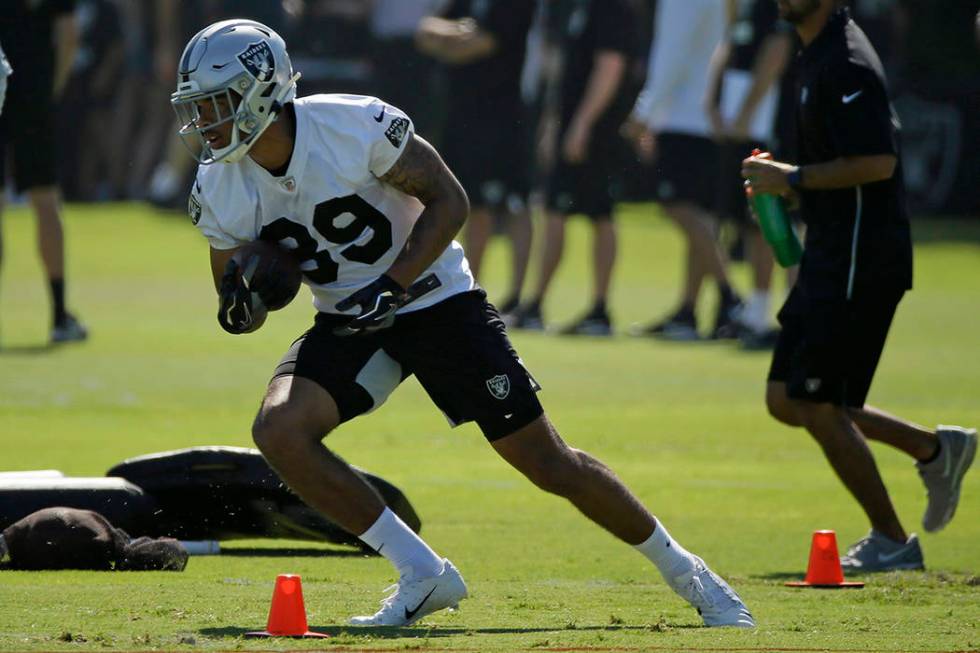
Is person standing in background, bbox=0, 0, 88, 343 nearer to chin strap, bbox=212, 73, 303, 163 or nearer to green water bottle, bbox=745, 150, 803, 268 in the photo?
green water bottle, bbox=745, 150, 803, 268

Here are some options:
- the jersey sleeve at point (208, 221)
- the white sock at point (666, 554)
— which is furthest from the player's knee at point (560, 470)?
the jersey sleeve at point (208, 221)

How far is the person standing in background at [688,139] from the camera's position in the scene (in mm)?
14164

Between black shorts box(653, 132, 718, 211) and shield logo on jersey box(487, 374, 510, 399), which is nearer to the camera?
shield logo on jersey box(487, 374, 510, 399)

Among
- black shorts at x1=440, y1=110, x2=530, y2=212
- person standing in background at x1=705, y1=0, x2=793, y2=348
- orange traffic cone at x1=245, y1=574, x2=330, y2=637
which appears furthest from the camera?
black shorts at x1=440, y1=110, x2=530, y2=212

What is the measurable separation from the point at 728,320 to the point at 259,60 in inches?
345

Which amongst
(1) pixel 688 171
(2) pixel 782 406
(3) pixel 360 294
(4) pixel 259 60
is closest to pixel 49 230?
(1) pixel 688 171

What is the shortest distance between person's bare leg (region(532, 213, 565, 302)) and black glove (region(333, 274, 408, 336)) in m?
8.46

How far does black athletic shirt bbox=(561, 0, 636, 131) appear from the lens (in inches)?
553

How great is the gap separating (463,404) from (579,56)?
879cm

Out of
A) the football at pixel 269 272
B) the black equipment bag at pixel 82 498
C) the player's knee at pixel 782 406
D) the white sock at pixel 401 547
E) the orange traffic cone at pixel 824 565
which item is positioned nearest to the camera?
the white sock at pixel 401 547

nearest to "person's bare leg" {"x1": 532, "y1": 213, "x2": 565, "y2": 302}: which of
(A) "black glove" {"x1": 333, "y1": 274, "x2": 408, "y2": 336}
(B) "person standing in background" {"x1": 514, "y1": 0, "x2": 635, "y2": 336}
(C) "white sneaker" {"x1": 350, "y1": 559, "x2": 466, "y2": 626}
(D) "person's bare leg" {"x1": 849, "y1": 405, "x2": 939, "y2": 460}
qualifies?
(B) "person standing in background" {"x1": 514, "y1": 0, "x2": 635, "y2": 336}

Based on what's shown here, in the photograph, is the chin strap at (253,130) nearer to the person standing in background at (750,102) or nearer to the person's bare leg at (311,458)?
the person's bare leg at (311,458)

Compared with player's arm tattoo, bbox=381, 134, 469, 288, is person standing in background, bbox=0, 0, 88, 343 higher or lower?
lower

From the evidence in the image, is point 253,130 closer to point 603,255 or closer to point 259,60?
point 259,60
